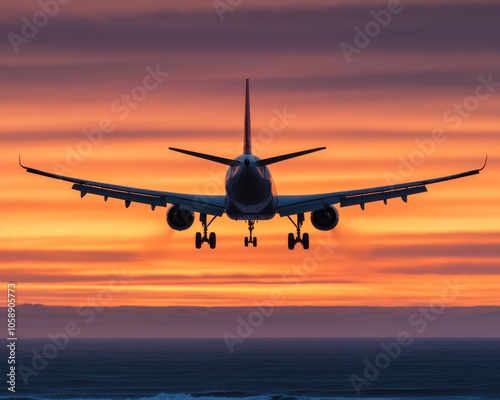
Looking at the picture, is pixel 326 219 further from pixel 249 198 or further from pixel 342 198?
pixel 249 198

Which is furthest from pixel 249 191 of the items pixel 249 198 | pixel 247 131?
pixel 247 131

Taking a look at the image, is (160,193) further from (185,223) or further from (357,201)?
(357,201)

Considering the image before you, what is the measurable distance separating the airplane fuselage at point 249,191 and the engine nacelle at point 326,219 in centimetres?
910

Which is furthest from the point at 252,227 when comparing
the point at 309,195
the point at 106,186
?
the point at 106,186

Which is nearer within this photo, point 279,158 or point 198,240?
point 279,158

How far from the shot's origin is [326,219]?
104375 millimetres

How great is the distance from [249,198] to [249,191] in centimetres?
96

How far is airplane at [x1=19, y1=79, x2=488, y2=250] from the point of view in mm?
91250

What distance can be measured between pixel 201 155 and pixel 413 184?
2272 centimetres

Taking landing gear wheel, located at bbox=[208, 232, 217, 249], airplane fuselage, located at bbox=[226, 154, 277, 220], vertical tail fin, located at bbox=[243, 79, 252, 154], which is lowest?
airplane fuselage, located at bbox=[226, 154, 277, 220]

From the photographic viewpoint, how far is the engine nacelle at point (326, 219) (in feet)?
342

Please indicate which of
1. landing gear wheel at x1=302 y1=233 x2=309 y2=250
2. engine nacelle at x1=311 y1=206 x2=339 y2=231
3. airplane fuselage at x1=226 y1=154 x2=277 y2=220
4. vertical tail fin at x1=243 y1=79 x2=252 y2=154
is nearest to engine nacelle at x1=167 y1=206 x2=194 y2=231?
vertical tail fin at x1=243 y1=79 x2=252 y2=154

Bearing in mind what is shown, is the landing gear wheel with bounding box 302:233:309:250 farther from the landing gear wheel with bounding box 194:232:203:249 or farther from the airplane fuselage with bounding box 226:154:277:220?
the landing gear wheel with bounding box 194:232:203:249

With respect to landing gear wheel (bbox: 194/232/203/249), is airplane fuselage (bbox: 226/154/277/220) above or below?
below
